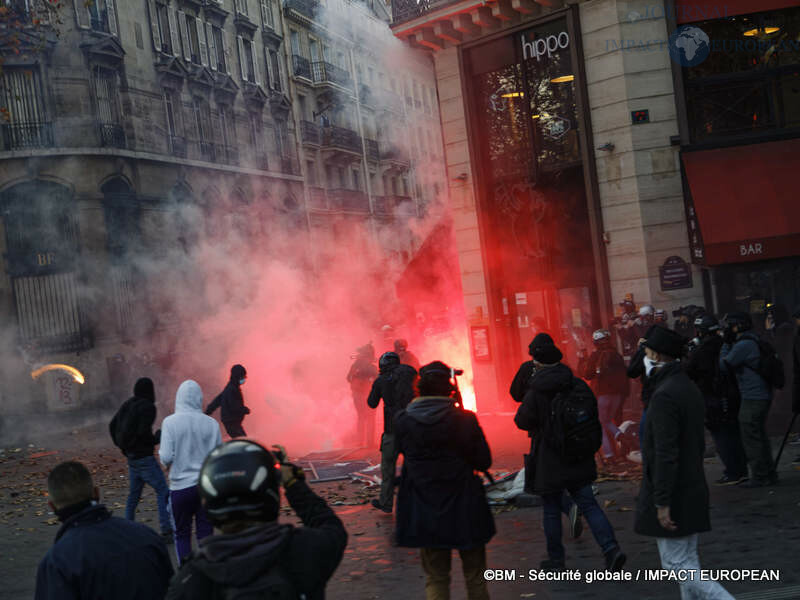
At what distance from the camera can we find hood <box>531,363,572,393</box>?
5.67 meters

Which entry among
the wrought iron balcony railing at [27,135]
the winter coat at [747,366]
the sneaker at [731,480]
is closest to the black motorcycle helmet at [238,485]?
the winter coat at [747,366]

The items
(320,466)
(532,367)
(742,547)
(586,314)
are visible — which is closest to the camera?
(742,547)

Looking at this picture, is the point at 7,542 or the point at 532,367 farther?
the point at 7,542

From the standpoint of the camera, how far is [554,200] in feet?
44.2

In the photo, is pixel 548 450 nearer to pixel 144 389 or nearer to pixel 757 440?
pixel 757 440

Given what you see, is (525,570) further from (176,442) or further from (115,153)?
(115,153)

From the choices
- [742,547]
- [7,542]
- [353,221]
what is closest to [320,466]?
[7,542]

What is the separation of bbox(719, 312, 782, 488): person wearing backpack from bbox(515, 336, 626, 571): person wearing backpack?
2.69 m

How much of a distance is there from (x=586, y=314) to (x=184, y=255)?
1547 centimetres

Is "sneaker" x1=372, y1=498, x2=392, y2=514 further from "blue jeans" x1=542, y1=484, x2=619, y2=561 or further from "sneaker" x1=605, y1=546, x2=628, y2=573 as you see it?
"sneaker" x1=605, y1=546, x2=628, y2=573

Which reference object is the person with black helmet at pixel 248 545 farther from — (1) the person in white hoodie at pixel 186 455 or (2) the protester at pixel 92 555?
(1) the person in white hoodie at pixel 186 455

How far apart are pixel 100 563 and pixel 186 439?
376cm

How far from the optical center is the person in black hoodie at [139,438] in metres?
7.64

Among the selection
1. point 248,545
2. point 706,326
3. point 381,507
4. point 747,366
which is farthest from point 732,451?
point 248,545
